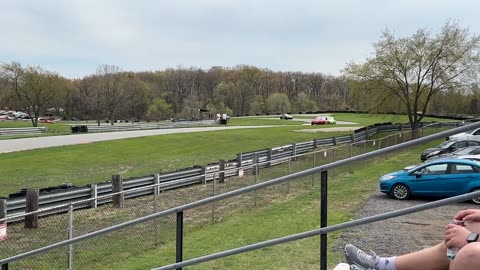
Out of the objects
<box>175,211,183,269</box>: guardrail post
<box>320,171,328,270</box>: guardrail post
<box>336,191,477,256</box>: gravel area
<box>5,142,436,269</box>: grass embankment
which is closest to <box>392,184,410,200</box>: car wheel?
<box>5,142,436,269</box>: grass embankment

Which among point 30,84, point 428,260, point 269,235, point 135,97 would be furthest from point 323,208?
point 135,97

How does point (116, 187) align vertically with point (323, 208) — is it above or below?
below

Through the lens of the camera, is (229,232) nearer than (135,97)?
Yes

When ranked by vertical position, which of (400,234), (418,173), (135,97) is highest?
(135,97)

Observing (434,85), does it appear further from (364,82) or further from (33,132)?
(33,132)

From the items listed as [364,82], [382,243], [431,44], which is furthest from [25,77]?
[382,243]

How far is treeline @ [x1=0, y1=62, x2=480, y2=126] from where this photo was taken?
62.2 metres

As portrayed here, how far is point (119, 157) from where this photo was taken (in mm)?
28547

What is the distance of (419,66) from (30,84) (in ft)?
158

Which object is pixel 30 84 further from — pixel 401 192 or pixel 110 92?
pixel 401 192

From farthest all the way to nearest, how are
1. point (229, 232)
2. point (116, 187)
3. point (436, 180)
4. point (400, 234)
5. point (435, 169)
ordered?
point (435, 169)
point (436, 180)
point (116, 187)
point (229, 232)
point (400, 234)

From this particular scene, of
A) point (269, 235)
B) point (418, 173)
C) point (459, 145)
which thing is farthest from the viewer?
point (459, 145)

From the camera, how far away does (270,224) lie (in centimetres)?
1174

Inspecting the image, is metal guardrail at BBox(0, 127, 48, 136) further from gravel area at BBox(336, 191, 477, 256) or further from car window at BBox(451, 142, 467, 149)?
gravel area at BBox(336, 191, 477, 256)
